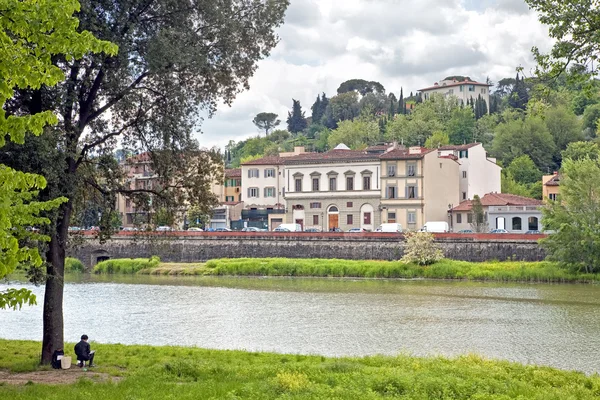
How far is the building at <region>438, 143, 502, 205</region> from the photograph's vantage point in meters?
81.4

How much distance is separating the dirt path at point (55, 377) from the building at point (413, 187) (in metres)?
58.0

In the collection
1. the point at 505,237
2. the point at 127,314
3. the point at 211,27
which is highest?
the point at 211,27

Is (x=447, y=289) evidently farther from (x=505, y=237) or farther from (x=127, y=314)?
(x=127, y=314)

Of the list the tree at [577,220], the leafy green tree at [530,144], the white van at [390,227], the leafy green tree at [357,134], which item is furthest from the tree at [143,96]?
the leafy green tree at [357,134]

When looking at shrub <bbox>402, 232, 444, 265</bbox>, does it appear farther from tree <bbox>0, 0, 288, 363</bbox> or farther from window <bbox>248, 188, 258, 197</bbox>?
tree <bbox>0, 0, 288, 363</bbox>

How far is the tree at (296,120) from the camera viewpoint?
19200 cm

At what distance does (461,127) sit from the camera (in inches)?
4973

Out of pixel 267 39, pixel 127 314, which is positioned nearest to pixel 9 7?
pixel 267 39

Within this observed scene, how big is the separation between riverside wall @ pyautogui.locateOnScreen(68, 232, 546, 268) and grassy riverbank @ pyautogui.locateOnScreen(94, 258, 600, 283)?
2109mm

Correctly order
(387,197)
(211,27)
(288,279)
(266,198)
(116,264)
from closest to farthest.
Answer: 1. (211,27)
2. (288,279)
3. (116,264)
4. (387,197)
5. (266,198)

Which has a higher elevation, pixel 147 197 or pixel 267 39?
pixel 267 39

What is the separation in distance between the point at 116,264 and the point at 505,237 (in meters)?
34.4

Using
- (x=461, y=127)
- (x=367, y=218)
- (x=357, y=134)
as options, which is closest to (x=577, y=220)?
(x=367, y=218)

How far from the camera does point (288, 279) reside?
198ft
